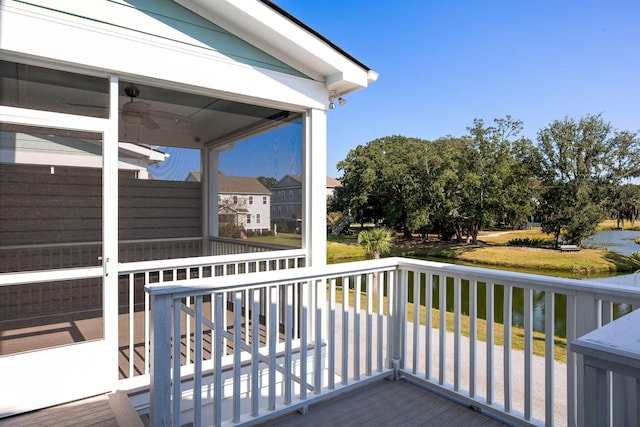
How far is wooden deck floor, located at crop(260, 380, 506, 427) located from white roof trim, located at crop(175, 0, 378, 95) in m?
2.79

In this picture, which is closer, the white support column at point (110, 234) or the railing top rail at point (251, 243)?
the white support column at point (110, 234)

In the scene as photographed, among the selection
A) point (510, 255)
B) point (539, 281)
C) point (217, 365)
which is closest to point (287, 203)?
point (217, 365)

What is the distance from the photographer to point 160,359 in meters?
1.82

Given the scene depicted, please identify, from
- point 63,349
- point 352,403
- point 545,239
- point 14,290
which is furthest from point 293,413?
point 545,239

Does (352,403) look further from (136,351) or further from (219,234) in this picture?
(219,234)

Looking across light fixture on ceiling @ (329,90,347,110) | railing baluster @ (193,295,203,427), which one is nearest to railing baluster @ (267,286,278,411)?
railing baluster @ (193,295,203,427)

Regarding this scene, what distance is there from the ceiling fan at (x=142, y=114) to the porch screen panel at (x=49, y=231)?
1.98ft

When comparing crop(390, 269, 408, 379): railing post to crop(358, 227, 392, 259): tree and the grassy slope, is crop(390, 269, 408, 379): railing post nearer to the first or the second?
crop(358, 227, 392, 259): tree

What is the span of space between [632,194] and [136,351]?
2793cm

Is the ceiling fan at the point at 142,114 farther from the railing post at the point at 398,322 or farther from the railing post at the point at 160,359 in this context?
the railing post at the point at 398,322

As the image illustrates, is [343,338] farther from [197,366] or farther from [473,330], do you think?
[197,366]

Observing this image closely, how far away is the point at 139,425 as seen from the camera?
221 cm

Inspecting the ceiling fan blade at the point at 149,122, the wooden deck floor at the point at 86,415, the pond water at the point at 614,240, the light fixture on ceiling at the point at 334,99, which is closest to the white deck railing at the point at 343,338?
the wooden deck floor at the point at 86,415

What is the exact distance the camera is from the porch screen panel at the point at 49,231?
8.14 ft
